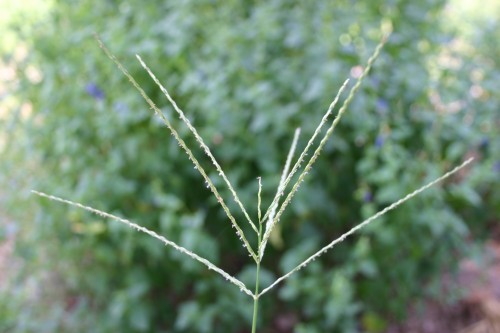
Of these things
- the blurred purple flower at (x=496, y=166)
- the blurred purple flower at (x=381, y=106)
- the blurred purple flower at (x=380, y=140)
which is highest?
the blurred purple flower at (x=381, y=106)

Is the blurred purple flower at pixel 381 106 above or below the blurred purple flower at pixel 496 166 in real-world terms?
above

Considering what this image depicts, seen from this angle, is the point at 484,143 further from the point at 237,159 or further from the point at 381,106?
the point at 237,159

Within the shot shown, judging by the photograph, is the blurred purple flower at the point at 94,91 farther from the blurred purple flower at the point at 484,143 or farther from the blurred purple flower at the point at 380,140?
the blurred purple flower at the point at 484,143

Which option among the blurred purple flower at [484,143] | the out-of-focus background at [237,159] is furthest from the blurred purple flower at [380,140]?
the blurred purple flower at [484,143]

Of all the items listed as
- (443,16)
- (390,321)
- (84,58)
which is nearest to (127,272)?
(84,58)

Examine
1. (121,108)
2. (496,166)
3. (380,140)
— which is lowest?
(496,166)

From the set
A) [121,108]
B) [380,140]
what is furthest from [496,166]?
[121,108]

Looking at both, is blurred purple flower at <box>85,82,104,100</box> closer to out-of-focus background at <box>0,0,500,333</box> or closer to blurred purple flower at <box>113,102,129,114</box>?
out-of-focus background at <box>0,0,500,333</box>

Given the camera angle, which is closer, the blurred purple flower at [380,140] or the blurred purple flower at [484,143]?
the blurred purple flower at [380,140]

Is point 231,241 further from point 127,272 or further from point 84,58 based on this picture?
point 84,58
